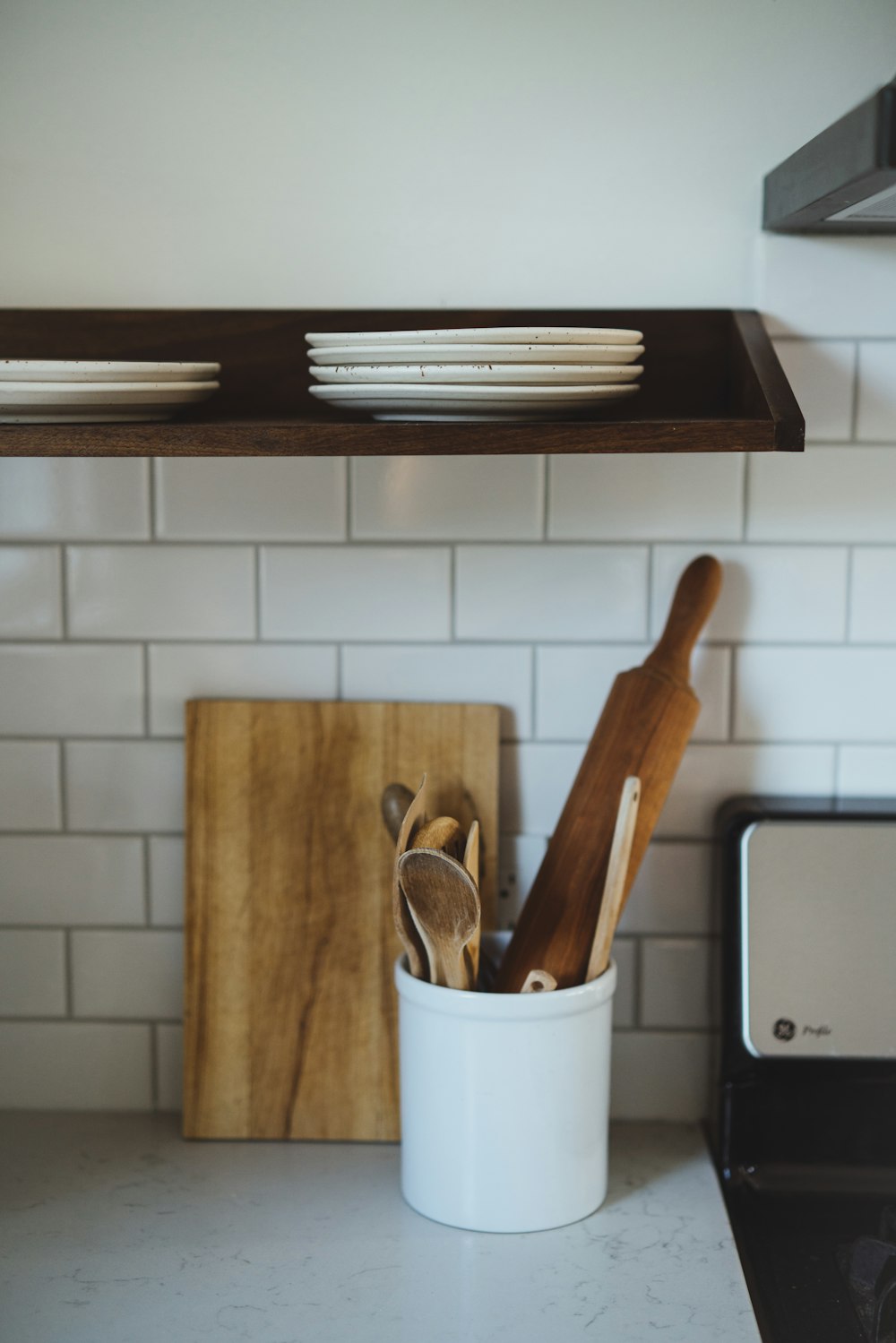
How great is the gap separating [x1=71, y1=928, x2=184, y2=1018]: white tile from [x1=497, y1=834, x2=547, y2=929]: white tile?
280 mm

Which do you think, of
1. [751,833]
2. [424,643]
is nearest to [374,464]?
[424,643]

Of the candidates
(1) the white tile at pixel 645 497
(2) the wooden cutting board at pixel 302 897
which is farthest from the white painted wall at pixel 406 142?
(2) the wooden cutting board at pixel 302 897

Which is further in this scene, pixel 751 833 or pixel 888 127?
pixel 751 833

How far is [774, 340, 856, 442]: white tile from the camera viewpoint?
96cm

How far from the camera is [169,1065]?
106cm

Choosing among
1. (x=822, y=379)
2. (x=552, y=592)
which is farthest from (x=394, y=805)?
(x=822, y=379)

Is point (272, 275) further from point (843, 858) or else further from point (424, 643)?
point (843, 858)

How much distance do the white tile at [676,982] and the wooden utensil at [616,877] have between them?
148 mm

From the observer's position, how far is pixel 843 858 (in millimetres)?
949

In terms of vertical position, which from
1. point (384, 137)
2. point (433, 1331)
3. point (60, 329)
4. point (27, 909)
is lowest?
point (433, 1331)

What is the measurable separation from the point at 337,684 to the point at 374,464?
18 cm

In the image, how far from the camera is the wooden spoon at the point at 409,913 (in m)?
0.82

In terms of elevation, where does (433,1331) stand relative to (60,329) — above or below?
below

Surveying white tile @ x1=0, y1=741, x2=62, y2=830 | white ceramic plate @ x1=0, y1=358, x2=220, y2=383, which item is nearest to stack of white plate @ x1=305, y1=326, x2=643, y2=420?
white ceramic plate @ x1=0, y1=358, x2=220, y2=383
